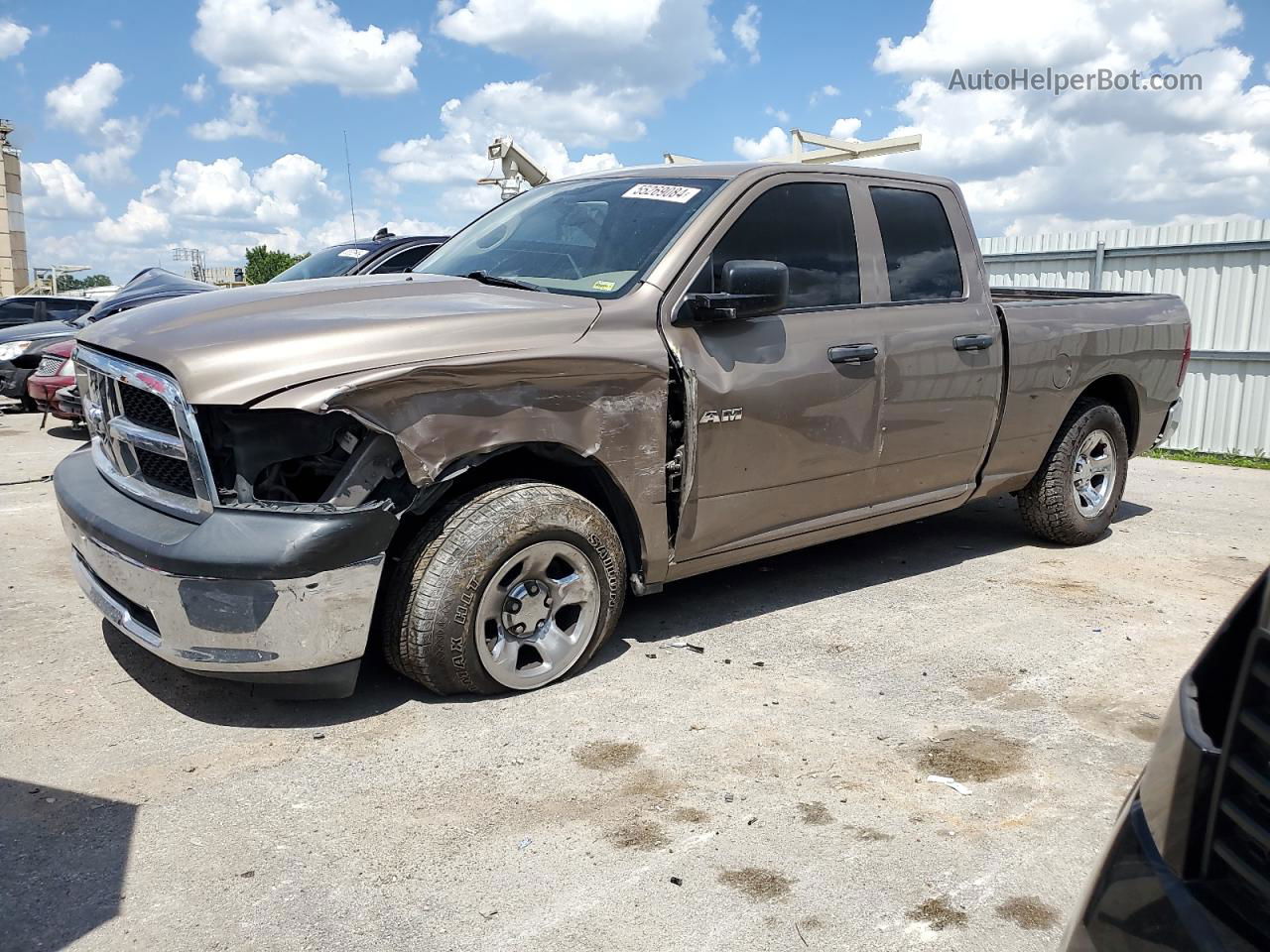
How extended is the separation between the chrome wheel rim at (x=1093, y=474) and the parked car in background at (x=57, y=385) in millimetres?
7810

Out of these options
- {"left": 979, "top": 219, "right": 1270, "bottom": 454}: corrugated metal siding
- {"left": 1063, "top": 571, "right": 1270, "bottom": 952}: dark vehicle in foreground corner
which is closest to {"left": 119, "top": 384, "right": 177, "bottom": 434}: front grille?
{"left": 1063, "top": 571, "right": 1270, "bottom": 952}: dark vehicle in foreground corner

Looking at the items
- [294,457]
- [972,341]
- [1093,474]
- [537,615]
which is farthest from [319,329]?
[1093,474]

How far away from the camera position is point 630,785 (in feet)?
10.7

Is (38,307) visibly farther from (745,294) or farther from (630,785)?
(630,785)

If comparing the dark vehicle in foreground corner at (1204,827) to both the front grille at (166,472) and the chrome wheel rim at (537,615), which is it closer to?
the chrome wheel rim at (537,615)

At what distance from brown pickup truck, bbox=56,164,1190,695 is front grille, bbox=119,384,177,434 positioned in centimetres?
1

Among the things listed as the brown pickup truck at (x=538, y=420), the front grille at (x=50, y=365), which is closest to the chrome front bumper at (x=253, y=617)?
the brown pickup truck at (x=538, y=420)

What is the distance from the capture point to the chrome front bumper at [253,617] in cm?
325

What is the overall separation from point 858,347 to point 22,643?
375cm

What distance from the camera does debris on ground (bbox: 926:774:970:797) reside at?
10.7 feet

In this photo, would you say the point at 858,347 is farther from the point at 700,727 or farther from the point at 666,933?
the point at 666,933

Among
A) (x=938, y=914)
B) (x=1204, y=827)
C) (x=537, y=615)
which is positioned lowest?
(x=938, y=914)

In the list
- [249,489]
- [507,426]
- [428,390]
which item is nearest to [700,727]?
[507,426]

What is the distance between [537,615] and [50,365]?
858 centimetres
